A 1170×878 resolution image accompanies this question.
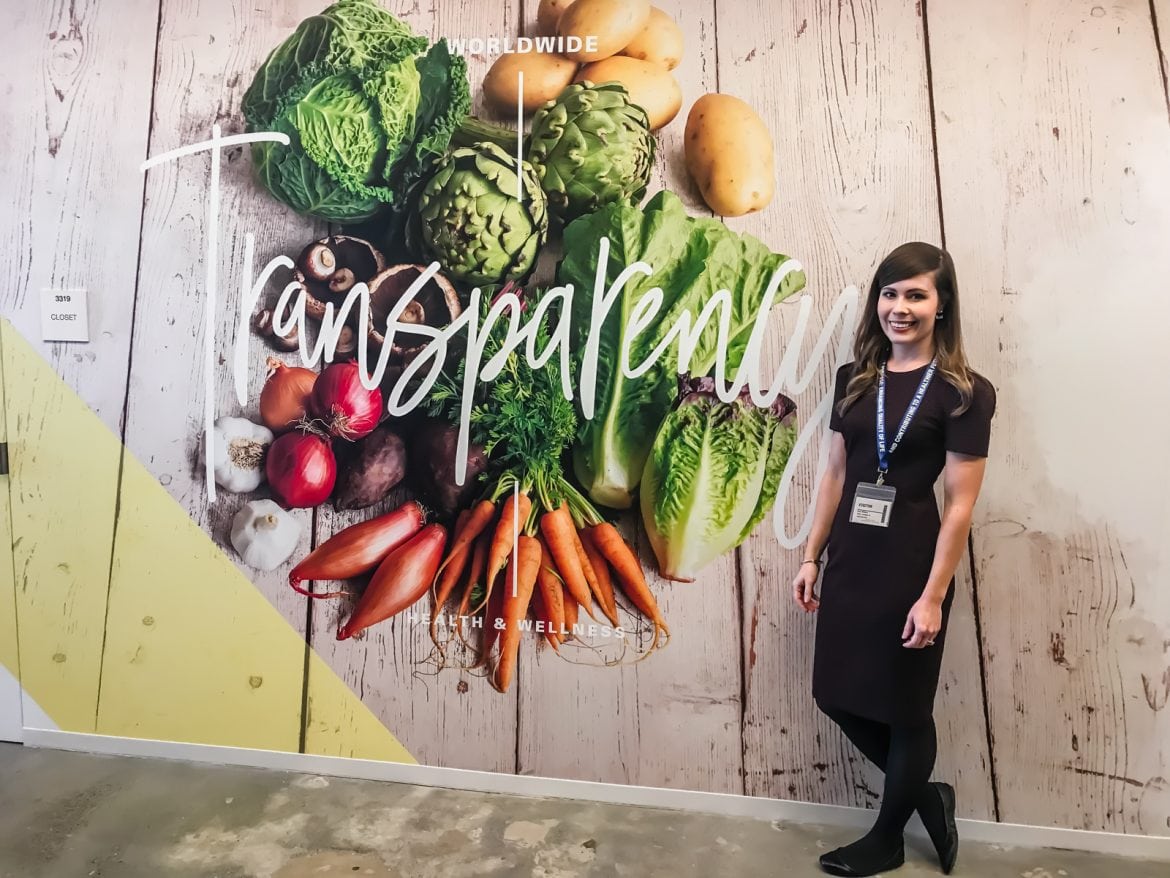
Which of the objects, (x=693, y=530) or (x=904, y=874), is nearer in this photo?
(x=904, y=874)

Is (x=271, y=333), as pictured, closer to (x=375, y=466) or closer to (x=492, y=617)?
(x=375, y=466)

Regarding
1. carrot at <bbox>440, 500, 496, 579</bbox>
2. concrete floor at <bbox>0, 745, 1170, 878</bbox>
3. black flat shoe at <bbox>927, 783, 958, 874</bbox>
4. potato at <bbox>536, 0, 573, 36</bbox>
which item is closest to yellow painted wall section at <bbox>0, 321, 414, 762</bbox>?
concrete floor at <bbox>0, 745, 1170, 878</bbox>

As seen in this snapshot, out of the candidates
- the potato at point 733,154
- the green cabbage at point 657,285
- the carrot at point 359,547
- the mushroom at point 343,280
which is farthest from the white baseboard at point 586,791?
the potato at point 733,154

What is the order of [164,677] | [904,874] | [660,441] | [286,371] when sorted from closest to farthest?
[904,874]
[660,441]
[286,371]
[164,677]

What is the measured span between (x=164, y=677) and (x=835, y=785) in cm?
184

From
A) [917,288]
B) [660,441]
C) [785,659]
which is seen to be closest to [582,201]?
[660,441]

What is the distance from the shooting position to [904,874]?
5.87 ft

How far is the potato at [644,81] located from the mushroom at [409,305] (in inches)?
24.2

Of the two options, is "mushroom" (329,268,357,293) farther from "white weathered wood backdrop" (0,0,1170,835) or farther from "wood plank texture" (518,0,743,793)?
"wood plank texture" (518,0,743,793)

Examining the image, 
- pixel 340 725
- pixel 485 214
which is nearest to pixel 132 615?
pixel 340 725

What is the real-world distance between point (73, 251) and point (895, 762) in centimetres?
248

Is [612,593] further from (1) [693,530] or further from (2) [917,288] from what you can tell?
(2) [917,288]

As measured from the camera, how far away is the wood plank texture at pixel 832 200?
1.87m

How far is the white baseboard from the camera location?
1.89 metres
